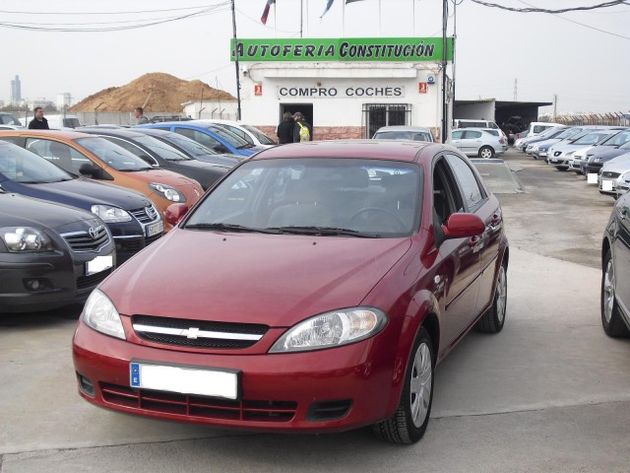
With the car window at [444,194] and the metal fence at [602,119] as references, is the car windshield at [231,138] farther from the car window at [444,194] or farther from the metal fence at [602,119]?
the metal fence at [602,119]

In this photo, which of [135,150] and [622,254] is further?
[135,150]

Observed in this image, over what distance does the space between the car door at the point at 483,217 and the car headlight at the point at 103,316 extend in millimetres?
2621

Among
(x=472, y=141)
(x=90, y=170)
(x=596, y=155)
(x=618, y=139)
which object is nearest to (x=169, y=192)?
(x=90, y=170)

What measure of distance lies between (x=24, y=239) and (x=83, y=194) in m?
2.00

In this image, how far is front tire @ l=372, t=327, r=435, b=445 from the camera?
380 cm

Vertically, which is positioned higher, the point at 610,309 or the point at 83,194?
the point at 83,194

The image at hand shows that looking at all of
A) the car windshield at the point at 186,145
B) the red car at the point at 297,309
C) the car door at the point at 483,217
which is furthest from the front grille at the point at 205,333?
the car windshield at the point at 186,145

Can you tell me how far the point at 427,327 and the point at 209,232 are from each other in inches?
55.1

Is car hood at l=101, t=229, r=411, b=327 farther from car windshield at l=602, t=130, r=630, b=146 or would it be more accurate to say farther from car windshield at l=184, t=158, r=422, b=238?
car windshield at l=602, t=130, r=630, b=146

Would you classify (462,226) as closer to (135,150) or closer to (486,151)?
(135,150)

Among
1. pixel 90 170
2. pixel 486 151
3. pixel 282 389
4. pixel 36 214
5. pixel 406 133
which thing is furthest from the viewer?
pixel 486 151

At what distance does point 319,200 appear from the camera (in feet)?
15.6

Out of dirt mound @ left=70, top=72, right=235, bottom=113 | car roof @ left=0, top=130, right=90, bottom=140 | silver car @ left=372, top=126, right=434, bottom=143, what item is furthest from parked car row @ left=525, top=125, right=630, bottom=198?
dirt mound @ left=70, top=72, right=235, bottom=113

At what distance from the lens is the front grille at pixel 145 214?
27.0ft
